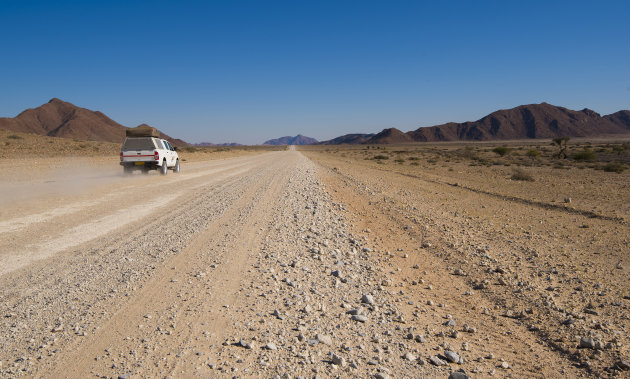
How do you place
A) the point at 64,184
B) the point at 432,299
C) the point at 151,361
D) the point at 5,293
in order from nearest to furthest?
the point at 151,361, the point at 5,293, the point at 432,299, the point at 64,184

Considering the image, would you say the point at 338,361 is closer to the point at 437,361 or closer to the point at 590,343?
the point at 437,361

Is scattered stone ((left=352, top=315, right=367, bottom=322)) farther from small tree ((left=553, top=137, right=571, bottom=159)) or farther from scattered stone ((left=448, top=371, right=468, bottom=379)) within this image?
small tree ((left=553, top=137, right=571, bottom=159))

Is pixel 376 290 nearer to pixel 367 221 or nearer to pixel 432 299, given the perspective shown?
pixel 432 299

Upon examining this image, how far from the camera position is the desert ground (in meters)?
3.56

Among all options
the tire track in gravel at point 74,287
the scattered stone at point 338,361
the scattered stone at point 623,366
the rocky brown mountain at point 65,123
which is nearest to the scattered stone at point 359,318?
the scattered stone at point 338,361

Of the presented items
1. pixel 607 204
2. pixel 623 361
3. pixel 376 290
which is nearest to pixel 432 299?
pixel 376 290

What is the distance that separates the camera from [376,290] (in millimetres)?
5254

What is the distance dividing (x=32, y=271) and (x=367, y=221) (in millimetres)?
6964

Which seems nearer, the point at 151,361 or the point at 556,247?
the point at 151,361

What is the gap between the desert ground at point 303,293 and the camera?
140 inches

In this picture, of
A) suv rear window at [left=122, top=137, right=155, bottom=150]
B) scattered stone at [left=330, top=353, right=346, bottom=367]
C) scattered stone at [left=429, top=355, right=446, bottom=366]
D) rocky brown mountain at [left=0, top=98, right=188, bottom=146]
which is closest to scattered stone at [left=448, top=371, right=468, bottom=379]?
scattered stone at [left=429, top=355, right=446, bottom=366]

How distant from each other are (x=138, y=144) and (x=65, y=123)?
154105 millimetres

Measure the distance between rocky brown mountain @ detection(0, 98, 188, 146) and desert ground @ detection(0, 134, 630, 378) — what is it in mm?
148479

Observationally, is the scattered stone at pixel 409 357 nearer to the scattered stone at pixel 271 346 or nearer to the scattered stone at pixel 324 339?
the scattered stone at pixel 324 339
